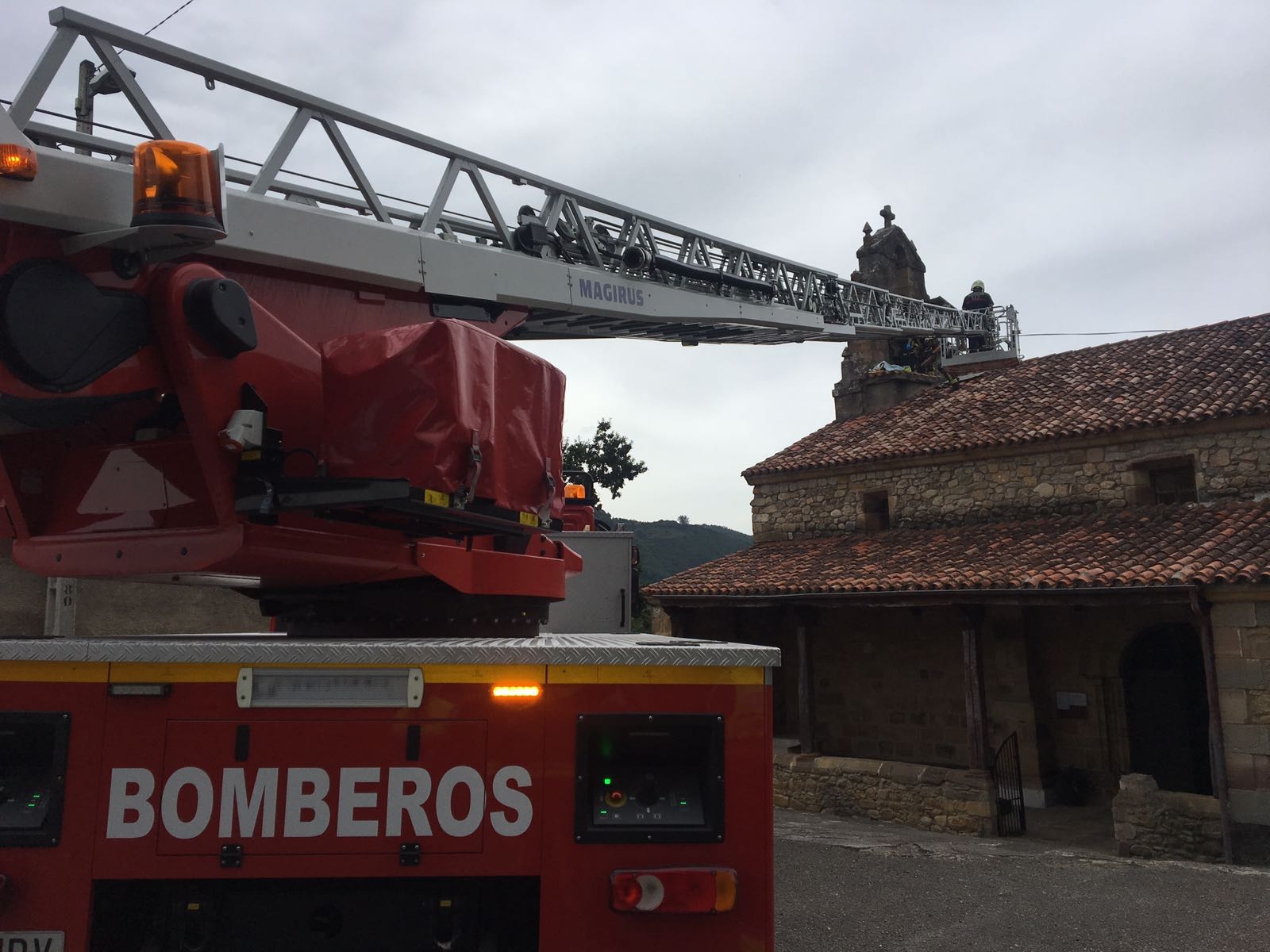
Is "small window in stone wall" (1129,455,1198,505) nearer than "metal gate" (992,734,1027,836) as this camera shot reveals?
No

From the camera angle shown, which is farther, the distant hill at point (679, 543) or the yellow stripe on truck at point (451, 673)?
the distant hill at point (679, 543)

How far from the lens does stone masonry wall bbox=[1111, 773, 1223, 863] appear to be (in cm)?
1080

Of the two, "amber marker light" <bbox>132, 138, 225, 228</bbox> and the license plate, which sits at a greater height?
"amber marker light" <bbox>132, 138, 225, 228</bbox>

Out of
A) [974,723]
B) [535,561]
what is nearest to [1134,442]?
[974,723]

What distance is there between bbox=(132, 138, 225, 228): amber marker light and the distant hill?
84.1m

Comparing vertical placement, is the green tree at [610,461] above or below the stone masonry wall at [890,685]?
above

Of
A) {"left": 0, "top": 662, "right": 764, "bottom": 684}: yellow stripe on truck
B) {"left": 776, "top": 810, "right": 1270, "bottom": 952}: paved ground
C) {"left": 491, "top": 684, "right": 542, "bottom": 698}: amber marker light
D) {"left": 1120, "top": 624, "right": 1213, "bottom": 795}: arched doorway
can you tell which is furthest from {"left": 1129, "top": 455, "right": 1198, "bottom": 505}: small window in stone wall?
{"left": 491, "top": 684, "right": 542, "bottom": 698}: amber marker light

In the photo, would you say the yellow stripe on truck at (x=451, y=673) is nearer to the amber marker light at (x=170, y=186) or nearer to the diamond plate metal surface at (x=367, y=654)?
the diamond plate metal surface at (x=367, y=654)

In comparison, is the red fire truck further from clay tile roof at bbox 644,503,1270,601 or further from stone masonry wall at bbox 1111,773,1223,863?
clay tile roof at bbox 644,503,1270,601

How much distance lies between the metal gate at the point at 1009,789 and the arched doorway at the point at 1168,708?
1652mm

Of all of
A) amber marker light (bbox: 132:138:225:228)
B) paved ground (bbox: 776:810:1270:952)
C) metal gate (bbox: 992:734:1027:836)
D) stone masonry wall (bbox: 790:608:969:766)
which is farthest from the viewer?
stone masonry wall (bbox: 790:608:969:766)

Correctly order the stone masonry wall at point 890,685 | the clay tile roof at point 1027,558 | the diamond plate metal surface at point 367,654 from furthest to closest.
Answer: the stone masonry wall at point 890,685
the clay tile roof at point 1027,558
the diamond plate metal surface at point 367,654

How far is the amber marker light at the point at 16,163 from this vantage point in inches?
116

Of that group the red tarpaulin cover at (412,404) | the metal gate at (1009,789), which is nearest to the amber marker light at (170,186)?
the red tarpaulin cover at (412,404)
